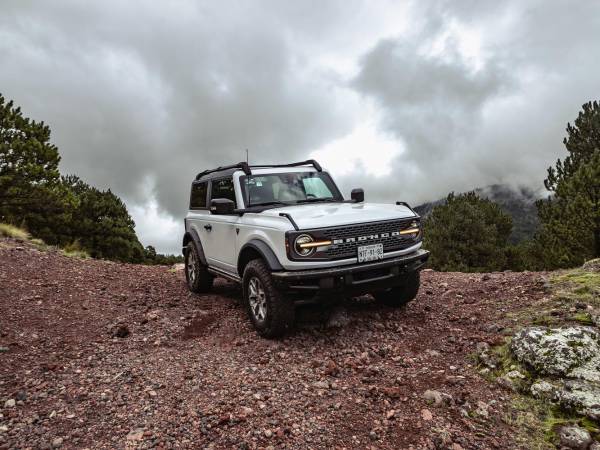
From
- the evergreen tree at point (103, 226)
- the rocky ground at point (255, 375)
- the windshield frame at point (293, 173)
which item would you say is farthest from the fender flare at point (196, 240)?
the evergreen tree at point (103, 226)

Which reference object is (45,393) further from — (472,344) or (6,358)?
(472,344)

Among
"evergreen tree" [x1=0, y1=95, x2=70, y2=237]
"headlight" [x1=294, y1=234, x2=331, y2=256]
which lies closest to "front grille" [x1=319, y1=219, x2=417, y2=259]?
"headlight" [x1=294, y1=234, x2=331, y2=256]

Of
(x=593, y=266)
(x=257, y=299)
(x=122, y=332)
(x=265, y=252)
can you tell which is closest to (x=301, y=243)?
(x=265, y=252)

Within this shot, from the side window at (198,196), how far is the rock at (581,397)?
5483 millimetres

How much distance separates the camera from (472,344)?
438cm

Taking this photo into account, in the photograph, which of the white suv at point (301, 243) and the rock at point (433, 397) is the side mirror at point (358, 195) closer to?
the white suv at point (301, 243)

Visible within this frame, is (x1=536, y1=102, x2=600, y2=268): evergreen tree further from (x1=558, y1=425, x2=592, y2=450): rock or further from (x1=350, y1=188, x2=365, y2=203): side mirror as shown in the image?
(x1=558, y1=425, x2=592, y2=450): rock

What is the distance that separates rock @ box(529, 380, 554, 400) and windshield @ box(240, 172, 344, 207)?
3.51 metres

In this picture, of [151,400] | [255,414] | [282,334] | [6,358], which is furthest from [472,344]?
[6,358]

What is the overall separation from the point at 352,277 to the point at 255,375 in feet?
4.70

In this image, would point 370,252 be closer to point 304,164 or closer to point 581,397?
point 581,397

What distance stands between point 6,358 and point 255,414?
2.96m

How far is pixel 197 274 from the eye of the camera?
7277 mm

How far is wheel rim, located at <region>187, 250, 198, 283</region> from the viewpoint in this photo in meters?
7.46
